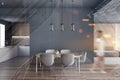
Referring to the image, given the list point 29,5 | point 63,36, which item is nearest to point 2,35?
point 29,5

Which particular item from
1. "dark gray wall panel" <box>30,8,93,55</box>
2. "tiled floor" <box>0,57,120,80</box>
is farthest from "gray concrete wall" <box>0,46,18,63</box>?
"tiled floor" <box>0,57,120,80</box>

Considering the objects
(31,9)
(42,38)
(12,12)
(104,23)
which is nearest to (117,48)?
(104,23)

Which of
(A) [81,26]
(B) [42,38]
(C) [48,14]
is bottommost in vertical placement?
(B) [42,38]

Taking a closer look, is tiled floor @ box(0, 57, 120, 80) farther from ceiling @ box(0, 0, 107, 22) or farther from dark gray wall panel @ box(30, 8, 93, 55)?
ceiling @ box(0, 0, 107, 22)

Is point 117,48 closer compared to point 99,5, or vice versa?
point 99,5

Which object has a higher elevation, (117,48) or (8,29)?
(8,29)

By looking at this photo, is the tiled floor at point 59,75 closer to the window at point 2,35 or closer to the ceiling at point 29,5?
the ceiling at point 29,5

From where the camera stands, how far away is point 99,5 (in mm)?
6551

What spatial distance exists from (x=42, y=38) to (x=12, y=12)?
1.89 m

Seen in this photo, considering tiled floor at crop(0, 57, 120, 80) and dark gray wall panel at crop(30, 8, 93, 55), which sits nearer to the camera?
tiled floor at crop(0, 57, 120, 80)

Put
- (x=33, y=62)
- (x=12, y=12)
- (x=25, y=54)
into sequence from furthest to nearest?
(x=25, y=54) → (x=12, y=12) → (x=33, y=62)

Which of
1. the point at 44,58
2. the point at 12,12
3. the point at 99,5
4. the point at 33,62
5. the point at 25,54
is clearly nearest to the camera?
the point at 44,58

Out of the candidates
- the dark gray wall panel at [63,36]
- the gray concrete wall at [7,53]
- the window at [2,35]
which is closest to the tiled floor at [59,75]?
the dark gray wall panel at [63,36]

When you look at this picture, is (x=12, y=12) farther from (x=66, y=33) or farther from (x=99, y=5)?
(x=99, y=5)
